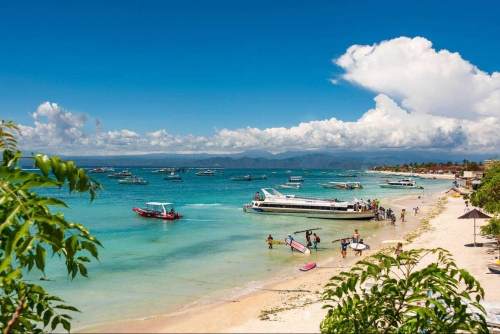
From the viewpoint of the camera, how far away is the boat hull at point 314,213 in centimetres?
4562

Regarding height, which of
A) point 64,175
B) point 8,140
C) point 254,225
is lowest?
point 254,225

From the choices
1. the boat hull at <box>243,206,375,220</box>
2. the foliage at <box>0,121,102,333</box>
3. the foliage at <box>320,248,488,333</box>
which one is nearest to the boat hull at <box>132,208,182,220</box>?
the boat hull at <box>243,206,375,220</box>

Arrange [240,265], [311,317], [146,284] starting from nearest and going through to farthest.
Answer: [311,317] < [146,284] < [240,265]

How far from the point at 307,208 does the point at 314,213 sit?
4.04ft

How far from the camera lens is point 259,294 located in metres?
18.8

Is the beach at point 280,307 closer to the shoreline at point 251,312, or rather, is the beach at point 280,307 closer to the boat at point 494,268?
the shoreline at point 251,312

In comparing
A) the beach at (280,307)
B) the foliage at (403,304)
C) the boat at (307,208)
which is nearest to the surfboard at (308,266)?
the beach at (280,307)

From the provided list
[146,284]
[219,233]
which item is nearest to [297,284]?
[146,284]

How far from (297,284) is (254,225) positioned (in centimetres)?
2167

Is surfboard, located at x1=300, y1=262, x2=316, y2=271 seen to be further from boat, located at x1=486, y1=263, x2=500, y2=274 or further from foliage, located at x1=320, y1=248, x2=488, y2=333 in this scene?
foliage, located at x1=320, y1=248, x2=488, y2=333

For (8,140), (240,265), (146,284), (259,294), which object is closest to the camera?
(8,140)

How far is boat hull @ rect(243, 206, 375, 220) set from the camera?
4562 cm

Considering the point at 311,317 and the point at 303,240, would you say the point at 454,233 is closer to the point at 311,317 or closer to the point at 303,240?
the point at 303,240

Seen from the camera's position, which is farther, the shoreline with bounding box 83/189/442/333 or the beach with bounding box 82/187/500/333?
the shoreline with bounding box 83/189/442/333
